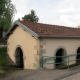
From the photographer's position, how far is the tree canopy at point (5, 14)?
19633mm

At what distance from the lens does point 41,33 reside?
1045 centimetres

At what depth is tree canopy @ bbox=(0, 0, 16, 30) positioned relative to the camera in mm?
19633

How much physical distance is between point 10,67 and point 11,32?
334cm

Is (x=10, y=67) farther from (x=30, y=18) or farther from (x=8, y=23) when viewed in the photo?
(x=30, y=18)

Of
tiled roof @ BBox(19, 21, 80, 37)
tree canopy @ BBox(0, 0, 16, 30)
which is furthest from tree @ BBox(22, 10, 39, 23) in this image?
tiled roof @ BBox(19, 21, 80, 37)

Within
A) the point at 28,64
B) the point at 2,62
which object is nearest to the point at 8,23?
the point at 2,62

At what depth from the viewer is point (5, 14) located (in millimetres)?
20250

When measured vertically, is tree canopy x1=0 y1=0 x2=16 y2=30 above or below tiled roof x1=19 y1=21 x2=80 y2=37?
above

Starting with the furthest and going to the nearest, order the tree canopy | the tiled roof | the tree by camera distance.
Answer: the tree < the tree canopy < the tiled roof

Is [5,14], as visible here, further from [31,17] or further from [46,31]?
[31,17]

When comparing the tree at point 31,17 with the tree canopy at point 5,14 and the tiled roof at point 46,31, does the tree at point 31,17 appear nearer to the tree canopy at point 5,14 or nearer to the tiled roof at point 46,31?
the tree canopy at point 5,14

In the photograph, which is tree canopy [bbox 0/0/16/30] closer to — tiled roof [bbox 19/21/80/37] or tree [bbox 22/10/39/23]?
tiled roof [bbox 19/21/80/37]

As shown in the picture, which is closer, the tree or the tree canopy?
the tree canopy

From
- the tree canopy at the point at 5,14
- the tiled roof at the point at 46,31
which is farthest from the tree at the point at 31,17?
the tiled roof at the point at 46,31
